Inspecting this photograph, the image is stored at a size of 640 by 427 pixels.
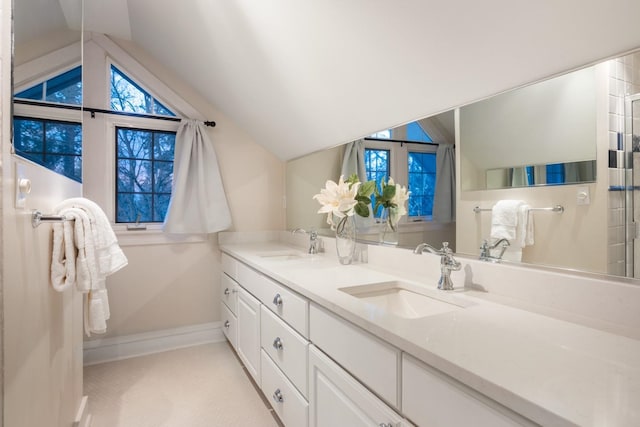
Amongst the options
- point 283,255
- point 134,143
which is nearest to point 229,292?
point 283,255

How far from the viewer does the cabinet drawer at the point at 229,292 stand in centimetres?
239

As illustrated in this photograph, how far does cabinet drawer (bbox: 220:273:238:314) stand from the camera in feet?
7.84

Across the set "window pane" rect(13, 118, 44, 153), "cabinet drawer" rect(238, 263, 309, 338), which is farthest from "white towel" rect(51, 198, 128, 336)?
"cabinet drawer" rect(238, 263, 309, 338)

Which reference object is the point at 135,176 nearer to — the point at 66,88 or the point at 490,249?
the point at 66,88

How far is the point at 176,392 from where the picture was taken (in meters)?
2.12

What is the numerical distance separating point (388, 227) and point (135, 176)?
2.04m

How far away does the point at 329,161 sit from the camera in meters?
2.36

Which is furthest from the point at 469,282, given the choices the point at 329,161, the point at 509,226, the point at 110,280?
the point at 110,280

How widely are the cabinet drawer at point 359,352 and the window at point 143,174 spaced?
1975 mm

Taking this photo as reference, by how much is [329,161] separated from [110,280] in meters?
1.88

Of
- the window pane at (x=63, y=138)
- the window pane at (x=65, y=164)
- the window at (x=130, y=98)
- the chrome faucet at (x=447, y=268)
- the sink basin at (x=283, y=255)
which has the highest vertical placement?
the window at (x=130, y=98)

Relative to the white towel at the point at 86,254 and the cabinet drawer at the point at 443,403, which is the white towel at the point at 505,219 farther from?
the white towel at the point at 86,254

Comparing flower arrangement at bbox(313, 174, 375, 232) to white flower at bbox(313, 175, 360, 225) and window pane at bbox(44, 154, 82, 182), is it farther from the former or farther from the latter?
window pane at bbox(44, 154, 82, 182)

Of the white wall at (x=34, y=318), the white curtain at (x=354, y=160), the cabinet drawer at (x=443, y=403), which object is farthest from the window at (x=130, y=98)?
the cabinet drawer at (x=443, y=403)
